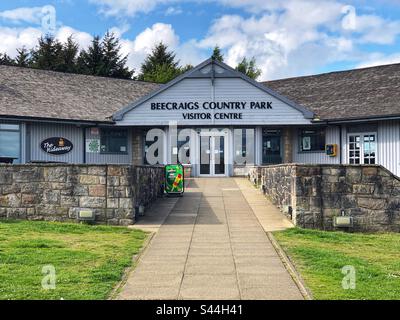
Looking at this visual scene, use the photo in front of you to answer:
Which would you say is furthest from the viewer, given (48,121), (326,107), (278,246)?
(326,107)

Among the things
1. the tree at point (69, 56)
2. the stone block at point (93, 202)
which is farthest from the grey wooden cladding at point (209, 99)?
the tree at point (69, 56)

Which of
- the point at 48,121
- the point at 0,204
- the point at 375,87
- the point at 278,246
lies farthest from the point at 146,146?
the point at 278,246

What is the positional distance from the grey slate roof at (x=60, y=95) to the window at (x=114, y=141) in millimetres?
989

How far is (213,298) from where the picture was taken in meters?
6.14

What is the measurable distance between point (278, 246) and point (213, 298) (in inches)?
140

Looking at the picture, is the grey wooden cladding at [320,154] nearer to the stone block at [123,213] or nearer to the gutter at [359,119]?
the gutter at [359,119]

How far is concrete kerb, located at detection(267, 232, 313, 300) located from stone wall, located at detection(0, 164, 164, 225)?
3.70 m

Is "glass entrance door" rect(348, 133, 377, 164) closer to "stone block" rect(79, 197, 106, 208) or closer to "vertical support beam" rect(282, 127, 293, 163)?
"vertical support beam" rect(282, 127, 293, 163)

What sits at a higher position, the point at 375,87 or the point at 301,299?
the point at 375,87

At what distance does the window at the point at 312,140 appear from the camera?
2602 centimetres

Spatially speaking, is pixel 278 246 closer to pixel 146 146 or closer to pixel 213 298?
pixel 213 298

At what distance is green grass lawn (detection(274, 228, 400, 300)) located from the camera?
6520mm

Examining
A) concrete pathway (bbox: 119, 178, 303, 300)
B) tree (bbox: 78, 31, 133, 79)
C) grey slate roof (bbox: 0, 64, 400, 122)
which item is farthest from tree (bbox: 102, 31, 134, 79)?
concrete pathway (bbox: 119, 178, 303, 300)
